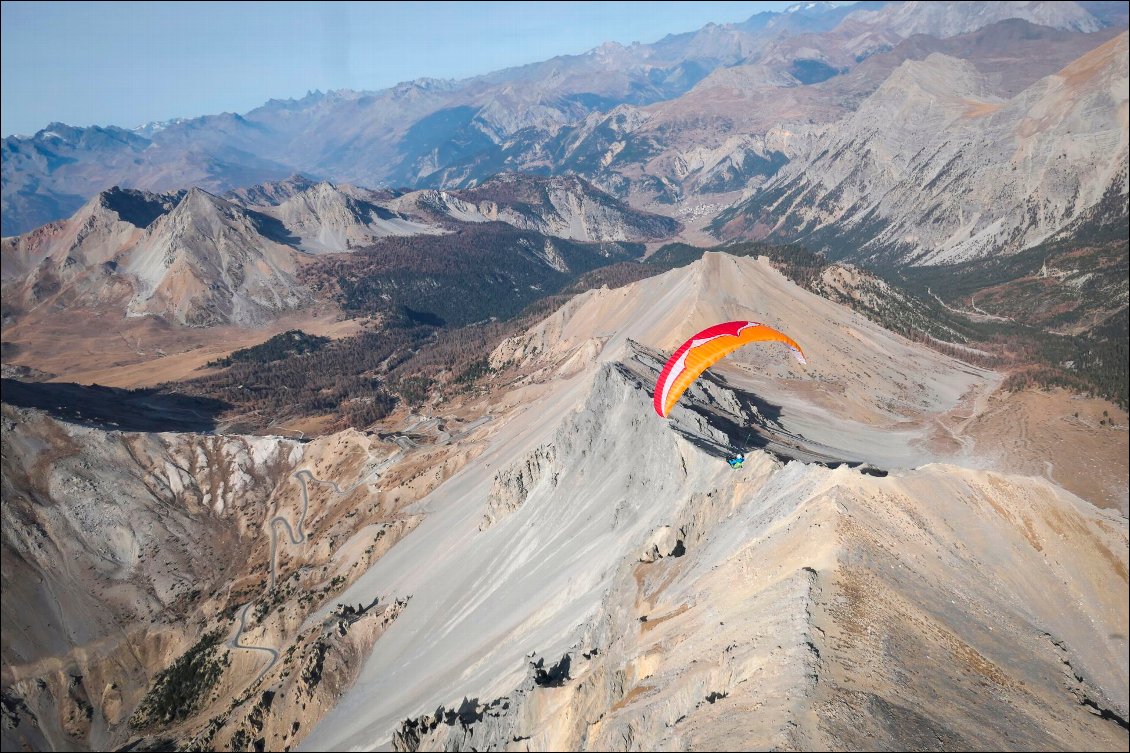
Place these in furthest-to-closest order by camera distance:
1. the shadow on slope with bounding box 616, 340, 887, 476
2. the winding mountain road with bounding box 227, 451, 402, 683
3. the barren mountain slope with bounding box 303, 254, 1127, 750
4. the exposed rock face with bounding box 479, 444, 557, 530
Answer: the winding mountain road with bounding box 227, 451, 402, 683 < the exposed rock face with bounding box 479, 444, 557, 530 < the shadow on slope with bounding box 616, 340, 887, 476 < the barren mountain slope with bounding box 303, 254, 1127, 750

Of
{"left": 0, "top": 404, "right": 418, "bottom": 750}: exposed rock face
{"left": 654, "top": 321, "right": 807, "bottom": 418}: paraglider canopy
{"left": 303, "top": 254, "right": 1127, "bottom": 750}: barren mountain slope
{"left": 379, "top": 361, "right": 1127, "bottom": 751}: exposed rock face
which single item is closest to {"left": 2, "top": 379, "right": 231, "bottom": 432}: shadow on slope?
{"left": 0, "top": 404, "right": 418, "bottom": 750}: exposed rock face

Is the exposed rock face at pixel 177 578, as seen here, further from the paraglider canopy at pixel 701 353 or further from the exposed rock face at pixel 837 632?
the paraglider canopy at pixel 701 353

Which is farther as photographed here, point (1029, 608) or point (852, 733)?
point (1029, 608)

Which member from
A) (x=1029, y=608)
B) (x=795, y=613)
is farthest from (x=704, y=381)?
(x=795, y=613)

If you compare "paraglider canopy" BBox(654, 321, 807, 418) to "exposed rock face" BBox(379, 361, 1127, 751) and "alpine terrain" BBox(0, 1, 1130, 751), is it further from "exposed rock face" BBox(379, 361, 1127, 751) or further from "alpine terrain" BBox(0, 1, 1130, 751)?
"exposed rock face" BBox(379, 361, 1127, 751)

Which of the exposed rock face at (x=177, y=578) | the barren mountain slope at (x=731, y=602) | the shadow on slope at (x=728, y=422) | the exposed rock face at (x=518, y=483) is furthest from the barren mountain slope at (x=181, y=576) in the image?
the shadow on slope at (x=728, y=422)

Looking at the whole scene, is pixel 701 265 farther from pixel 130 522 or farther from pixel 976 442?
pixel 130 522
